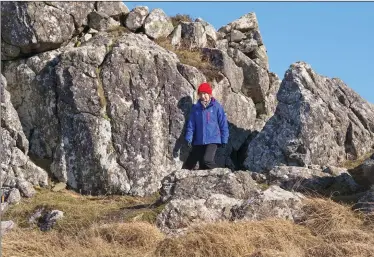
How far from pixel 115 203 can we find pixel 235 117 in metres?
7.11

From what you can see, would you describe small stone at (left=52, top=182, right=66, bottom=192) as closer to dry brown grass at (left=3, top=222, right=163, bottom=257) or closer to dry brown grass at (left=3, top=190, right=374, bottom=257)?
dry brown grass at (left=3, top=190, right=374, bottom=257)

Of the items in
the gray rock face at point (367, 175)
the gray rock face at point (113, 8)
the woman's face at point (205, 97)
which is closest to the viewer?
the gray rock face at point (367, 175)

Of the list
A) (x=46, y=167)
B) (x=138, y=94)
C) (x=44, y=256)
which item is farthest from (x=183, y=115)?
(x=44, y=256)

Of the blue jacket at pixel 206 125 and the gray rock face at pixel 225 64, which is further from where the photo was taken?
the gray rock face at pixel 225 64

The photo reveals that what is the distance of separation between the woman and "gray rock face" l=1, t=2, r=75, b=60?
19.3ft

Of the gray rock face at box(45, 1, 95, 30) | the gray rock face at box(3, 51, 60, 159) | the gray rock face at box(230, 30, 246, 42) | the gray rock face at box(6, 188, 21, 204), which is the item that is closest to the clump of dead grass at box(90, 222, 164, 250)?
the gray rock face at box(6, 188, 21, 204)

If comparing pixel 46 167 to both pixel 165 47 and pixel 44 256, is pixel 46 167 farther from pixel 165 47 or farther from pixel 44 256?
pixel 44 256

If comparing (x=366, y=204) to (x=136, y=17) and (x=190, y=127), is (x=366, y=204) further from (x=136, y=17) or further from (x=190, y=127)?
(x=136, y=17)

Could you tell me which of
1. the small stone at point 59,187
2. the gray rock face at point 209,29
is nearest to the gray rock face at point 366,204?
the small stone at point 59,187

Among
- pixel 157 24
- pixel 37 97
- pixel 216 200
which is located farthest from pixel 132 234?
pixel 157 24

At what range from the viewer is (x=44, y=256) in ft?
35.8

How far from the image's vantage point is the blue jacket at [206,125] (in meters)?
18.3

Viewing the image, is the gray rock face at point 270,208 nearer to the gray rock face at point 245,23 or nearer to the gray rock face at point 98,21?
the gray rock face at point 98,21

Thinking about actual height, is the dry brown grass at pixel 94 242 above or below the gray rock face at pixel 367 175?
below
